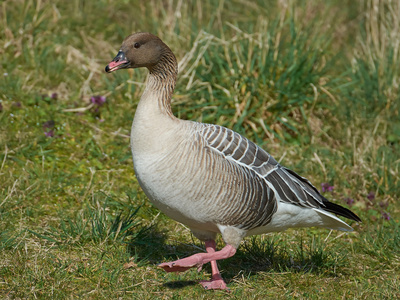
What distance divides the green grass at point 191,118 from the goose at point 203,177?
0.45 m

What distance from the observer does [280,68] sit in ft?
23.8

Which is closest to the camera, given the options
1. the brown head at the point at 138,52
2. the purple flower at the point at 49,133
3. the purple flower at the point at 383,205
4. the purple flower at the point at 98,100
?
the brown head at the point at 138,52

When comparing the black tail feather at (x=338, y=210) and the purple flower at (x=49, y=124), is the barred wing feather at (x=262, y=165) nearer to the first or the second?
the black tail feather at (x=338, y=210)

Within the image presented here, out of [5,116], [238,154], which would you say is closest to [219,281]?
[238,154]

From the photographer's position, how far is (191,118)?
23.4 feet

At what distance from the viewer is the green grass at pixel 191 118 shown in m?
4.63

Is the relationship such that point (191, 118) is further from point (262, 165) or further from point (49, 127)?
point (262, 165)

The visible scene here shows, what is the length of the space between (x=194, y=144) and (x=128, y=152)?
251 centimetres

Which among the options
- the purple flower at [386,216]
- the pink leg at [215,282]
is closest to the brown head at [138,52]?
the pink leg at [215,282]

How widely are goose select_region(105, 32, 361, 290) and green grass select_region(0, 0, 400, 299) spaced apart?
1.48 feet

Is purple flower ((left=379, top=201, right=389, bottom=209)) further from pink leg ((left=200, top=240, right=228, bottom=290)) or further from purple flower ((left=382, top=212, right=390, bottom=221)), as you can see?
pink leg ((left=200, top=240, right=228, bottom=290))

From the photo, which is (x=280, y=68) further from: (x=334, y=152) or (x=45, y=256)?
(x=45, y=256)

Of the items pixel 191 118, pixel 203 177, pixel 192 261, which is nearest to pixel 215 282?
pixel 192 261

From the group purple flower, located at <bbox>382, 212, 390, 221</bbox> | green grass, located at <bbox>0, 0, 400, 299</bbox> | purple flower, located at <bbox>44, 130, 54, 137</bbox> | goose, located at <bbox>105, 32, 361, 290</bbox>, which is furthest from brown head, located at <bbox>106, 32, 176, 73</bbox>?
purple flower, located at <bbox>382, 212, 390, 221</bbox>
